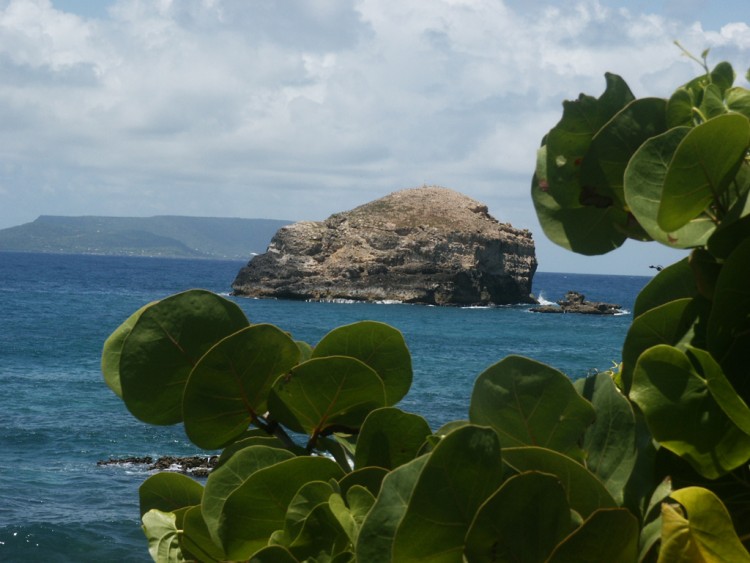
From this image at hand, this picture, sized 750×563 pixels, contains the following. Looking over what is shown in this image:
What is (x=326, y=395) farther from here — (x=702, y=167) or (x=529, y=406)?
(x=702, y=167)

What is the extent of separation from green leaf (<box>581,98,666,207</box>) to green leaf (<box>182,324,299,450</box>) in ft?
0.86

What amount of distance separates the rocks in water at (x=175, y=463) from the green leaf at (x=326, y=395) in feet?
45.5

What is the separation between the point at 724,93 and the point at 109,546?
11.9m

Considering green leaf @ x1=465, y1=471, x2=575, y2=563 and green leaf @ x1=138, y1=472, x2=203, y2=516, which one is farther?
green leaf @ x1=138, y1=472, x2=203, y2=516

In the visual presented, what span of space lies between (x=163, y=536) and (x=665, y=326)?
1.40 ft

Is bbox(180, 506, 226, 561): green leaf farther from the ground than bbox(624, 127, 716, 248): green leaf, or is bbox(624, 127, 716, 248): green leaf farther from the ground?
bbox(624, 127, 716, 248): green leaf

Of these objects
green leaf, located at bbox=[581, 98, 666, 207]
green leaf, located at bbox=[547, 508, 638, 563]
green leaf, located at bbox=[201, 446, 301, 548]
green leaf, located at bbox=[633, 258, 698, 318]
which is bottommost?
green leaf, located at bbox=[201, 446, 301, 548]

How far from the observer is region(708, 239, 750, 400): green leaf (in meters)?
0.52

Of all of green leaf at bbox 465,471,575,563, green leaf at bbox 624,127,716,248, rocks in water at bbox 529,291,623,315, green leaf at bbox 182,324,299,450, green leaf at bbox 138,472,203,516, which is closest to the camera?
green leaf at bbox 465,471,575,563

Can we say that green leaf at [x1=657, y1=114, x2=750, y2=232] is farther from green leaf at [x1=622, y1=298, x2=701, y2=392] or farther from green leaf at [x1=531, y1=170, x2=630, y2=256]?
green leaf at [x1=531, y1=170, x2=630, y2=256]

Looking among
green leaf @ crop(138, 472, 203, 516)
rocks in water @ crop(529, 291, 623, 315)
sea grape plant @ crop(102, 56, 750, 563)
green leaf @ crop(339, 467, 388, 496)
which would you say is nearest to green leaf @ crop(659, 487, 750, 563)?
sea grape plant @ crop(102, 56, 750, 563)

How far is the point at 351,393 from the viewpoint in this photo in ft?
2.23

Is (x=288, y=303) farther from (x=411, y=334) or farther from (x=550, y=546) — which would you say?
(x=550, y=546)

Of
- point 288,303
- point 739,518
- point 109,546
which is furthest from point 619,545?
point 288,303
